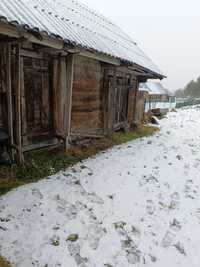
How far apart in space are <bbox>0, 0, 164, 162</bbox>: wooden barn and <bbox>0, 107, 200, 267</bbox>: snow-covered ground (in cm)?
119

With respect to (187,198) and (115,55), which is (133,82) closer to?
(115,55)

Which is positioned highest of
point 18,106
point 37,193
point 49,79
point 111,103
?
point 49,79

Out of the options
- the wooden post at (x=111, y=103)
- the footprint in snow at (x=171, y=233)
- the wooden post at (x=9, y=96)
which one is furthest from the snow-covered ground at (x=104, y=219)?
the wooden post at (x=111, y=103)

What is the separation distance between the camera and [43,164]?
4895 mm

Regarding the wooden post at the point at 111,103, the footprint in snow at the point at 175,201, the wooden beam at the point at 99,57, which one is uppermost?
the wooden beam at the point at 99,57

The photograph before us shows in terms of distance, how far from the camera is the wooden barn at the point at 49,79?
4141 millimetres

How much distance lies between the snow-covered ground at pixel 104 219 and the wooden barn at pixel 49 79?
3.89 feet

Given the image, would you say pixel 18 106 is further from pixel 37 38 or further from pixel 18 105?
pixel 37 38

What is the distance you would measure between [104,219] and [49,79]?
3.40 m

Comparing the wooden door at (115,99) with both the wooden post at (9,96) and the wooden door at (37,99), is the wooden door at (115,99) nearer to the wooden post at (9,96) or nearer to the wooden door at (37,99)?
the wooden door at (37,99)

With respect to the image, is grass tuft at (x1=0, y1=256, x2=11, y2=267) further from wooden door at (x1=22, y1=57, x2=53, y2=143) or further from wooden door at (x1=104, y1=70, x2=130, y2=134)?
wooden door at (x1=104, y1=70, x2=130, y2=134)

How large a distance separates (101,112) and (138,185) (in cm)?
354

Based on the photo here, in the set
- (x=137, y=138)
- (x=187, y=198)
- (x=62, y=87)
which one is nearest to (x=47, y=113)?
(x=62, y=87)

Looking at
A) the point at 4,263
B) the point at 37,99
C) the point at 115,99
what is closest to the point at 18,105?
the point at 37,99
